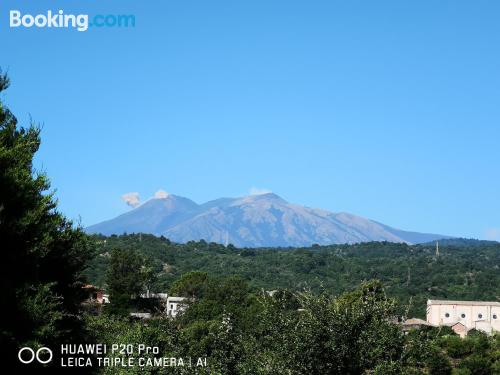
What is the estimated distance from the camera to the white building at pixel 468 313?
105188mm

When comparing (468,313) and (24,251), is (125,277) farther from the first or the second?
(24,251)

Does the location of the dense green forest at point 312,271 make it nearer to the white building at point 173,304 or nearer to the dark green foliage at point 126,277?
the white building at point 173,304

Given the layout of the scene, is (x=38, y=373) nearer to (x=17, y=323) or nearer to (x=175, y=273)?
(x=17, y=323)

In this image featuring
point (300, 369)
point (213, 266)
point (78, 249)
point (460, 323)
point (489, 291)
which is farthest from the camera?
point (213, 266)

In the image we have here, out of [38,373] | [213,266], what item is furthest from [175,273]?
[38,373]

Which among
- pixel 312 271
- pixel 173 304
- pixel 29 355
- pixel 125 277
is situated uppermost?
pixel 312 271

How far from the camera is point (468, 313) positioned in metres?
107

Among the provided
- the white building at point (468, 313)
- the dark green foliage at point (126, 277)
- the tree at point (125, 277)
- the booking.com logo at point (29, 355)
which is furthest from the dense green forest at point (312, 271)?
the booking.com logo at point (29, 355)

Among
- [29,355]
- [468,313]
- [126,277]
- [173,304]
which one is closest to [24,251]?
[29,355]

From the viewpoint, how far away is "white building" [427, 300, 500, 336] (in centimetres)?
10519

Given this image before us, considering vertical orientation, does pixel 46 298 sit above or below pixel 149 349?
above

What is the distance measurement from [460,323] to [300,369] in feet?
269

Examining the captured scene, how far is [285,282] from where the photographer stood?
139250mm

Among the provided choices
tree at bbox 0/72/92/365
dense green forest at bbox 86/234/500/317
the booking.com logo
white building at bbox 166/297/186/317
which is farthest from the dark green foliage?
the booking.com logo
